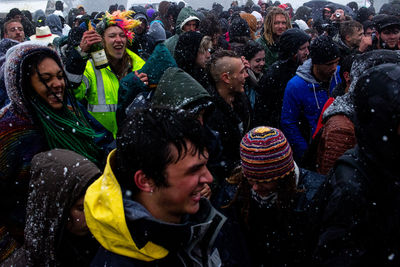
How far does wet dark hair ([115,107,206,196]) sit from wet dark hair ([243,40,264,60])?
12.3ft

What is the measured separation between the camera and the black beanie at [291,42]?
4797 millimetres

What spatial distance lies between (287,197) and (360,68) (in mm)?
1065

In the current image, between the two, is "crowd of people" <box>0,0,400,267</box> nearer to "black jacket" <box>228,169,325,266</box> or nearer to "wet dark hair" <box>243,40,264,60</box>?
"black jacket" <box>228,169,325,266</box>

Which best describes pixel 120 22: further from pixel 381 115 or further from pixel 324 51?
pixel 381 115

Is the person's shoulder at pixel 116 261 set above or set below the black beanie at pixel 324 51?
below

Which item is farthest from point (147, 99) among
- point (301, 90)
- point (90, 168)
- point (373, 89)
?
point (373, 89)

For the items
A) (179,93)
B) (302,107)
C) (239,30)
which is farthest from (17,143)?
(239,30)

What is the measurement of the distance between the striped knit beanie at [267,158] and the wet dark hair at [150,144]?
739 millimetres

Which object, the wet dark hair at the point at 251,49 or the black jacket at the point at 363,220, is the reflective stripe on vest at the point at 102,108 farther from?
the black jacket at the point at 363,220

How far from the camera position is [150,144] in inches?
66.3

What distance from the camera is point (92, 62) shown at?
428 cm

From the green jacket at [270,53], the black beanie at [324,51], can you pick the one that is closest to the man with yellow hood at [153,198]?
the black beanie at [324,51]

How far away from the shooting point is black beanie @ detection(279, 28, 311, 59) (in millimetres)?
4797

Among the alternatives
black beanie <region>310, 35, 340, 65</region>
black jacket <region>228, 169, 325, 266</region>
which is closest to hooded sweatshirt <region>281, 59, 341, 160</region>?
black beanie <region>310, 35, 340, 65</region>
